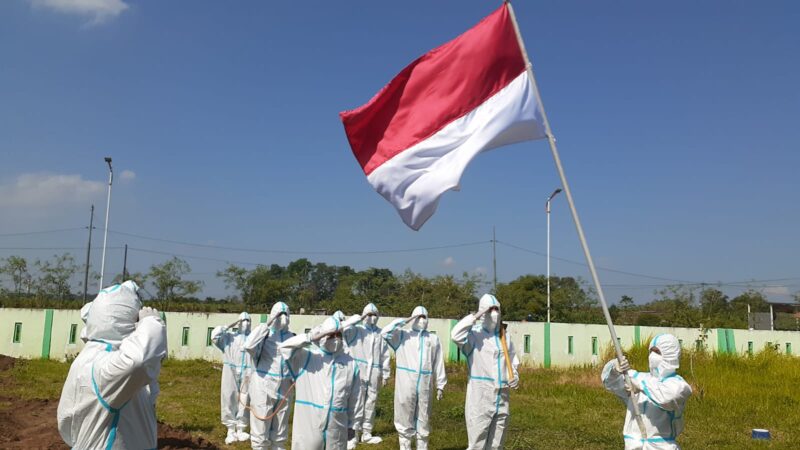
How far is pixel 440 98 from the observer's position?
Result: 5.75 meters

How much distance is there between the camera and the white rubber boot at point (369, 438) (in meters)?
11.2

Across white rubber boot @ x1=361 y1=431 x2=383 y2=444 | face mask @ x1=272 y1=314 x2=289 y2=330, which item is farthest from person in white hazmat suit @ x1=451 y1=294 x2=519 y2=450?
white rubber boot @ x1=361 y1=431 x2=383 y2=444

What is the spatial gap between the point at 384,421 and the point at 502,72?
9.49m

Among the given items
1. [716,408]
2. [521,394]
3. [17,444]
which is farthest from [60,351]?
[716,408]

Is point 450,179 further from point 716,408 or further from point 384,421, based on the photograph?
point 716,408

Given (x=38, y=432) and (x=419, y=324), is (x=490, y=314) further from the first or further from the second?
(x=38, y=432)

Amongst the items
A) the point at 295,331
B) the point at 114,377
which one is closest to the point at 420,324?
the point at 114,377

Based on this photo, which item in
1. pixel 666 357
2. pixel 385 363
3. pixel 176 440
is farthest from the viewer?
pixel 385 363

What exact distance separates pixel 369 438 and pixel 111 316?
826cm

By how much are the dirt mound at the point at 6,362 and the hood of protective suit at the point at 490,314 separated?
1634cm

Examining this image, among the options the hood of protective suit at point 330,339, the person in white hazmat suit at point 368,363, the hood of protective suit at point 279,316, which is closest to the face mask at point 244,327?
the person in white hazmat suit at point 368,363

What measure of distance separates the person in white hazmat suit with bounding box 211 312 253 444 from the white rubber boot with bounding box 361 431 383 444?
209 centimetres

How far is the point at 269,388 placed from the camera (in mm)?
8727

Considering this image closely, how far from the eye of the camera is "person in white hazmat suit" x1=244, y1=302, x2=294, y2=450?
334 inches
